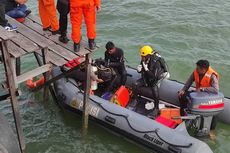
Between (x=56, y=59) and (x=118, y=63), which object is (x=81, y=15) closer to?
(x=56, y=59)

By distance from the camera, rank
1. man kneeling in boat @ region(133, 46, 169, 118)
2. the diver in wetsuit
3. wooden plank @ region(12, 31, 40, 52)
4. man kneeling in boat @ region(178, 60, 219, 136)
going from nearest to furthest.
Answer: wooden plank @ region(12, 31, 40, 52) → man kneeling in boat @ region(178, 60, 219, 136) → man kneeling in boat @ region(133, 46, 169, 118) → the diver in wetsuit

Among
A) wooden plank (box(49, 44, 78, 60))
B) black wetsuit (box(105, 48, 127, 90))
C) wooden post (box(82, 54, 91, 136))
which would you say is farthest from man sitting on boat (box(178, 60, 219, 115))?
wooden plank (box(49, 44, 78, 60))

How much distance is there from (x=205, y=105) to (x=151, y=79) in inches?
59.1

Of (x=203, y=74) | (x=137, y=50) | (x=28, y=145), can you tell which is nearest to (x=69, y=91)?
(x=28, y=145)

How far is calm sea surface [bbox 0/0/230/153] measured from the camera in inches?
334

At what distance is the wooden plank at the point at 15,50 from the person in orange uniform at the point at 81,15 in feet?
3.42

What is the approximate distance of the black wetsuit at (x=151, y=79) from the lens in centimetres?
836

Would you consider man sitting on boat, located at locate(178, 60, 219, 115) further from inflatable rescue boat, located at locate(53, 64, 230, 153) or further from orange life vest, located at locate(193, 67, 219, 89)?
inflatable rescue boat, located at locate(53, 64, 230, 153)

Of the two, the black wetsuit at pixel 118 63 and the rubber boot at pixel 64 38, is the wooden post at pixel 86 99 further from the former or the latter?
the black wetsuit at pixel 118 63

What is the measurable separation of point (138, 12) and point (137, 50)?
299cm

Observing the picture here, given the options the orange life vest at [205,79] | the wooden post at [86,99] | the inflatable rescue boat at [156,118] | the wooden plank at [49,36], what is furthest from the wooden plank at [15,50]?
the orange life vest at [205,79]

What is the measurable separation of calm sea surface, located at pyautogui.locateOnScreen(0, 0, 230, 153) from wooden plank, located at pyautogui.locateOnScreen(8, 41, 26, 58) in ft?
9.10

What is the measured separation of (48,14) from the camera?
293 inches

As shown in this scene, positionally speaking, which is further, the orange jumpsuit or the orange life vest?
the orange life vest
